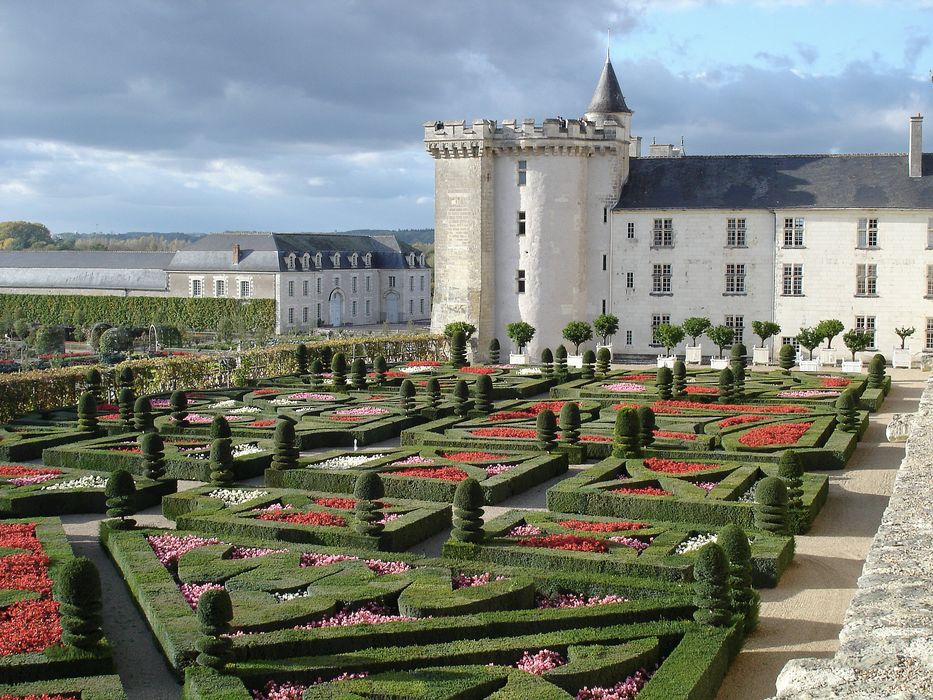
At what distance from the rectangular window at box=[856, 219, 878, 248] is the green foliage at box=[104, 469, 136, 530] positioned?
33.7m

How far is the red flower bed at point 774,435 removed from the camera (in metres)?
22.7

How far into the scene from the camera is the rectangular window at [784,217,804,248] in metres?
44.0

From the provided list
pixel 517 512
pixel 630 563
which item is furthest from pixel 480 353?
pixel 630 563

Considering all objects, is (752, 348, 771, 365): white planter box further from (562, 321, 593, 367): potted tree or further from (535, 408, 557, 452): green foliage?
(535, 408, 557, 452): green foliage

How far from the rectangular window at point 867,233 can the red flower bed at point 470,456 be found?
26110 mm

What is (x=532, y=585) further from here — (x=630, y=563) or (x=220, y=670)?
(x=220, y=670)

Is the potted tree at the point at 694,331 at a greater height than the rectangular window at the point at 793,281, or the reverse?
the rectangular window at the point at 793,281

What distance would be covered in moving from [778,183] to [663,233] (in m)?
4.89

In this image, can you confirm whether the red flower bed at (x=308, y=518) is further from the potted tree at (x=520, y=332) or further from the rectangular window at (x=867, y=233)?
the rectangular window at (x=867, y=233)

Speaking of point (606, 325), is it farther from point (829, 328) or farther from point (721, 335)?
point (829, 328)

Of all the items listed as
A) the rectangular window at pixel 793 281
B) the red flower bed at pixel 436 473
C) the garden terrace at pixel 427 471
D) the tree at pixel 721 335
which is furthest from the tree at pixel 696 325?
the red flower bed at pixel 436 473

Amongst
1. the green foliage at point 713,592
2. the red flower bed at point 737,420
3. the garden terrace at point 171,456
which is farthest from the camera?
the red flower bed at point 737,420

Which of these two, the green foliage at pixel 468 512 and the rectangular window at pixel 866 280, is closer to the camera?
the green foliage at pixel 468 512

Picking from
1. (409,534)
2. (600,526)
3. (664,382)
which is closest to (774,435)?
(664,382)
